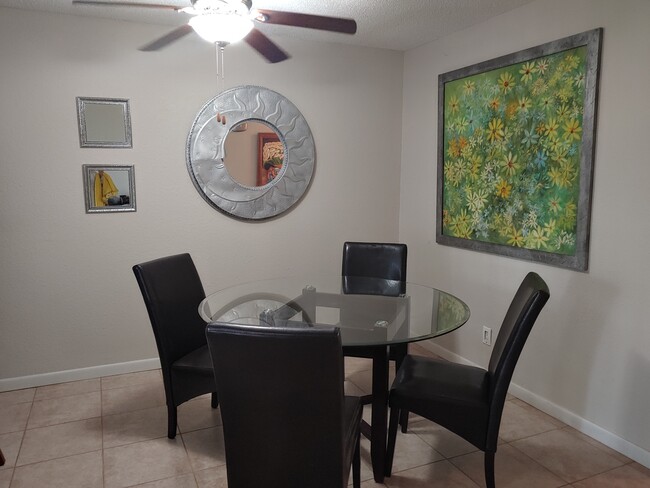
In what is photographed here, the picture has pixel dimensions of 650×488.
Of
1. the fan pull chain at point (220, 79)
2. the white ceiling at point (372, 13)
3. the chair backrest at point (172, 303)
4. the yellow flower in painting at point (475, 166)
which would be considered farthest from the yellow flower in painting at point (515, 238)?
the fan pull chain at point (220, 79)

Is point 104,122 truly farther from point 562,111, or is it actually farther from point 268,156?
point 562,111

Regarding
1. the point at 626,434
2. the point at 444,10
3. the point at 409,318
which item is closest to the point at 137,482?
the point at 409,318

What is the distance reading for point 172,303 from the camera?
7.97ft

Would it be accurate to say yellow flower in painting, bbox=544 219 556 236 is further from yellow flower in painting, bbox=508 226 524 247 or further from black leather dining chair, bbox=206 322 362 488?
black leather dining chair, bbox=206 322 362 488

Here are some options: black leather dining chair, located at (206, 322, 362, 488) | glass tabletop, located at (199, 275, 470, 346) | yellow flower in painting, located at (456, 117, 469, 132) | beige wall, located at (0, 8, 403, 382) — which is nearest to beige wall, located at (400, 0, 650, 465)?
yellow flower in painting, located at (456, 117, 469, 132)

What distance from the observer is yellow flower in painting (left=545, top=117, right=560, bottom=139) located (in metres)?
2.51

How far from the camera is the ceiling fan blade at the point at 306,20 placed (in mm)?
1967

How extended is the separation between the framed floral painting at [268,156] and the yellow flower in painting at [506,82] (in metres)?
1.46

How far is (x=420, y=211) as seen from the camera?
12.0 feet

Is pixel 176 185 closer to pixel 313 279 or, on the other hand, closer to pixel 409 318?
pixel 313 279

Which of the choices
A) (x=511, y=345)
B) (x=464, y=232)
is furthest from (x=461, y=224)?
(x=511, y=345)

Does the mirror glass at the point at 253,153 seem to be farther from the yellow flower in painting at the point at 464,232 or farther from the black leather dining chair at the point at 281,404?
the black leather dining chair at the point at 281,404

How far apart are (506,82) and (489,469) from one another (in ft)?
6.75

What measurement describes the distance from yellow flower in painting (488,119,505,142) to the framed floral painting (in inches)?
54.2
